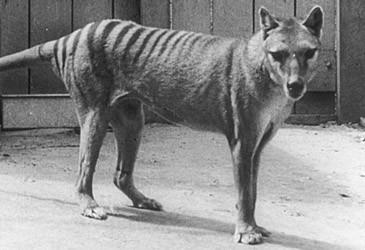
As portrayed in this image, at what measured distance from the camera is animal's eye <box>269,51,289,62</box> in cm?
293

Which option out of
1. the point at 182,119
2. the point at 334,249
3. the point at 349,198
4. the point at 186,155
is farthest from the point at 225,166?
the point at 334,249

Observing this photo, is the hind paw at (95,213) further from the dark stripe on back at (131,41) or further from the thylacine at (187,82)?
the dark stripe on back at (131,41)

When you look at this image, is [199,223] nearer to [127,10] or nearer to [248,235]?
[248,235]

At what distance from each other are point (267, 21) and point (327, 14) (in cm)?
354

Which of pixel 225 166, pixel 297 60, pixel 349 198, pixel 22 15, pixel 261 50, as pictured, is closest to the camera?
pixel 297 60

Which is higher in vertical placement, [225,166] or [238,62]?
[238,62]

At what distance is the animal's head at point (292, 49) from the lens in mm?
2875

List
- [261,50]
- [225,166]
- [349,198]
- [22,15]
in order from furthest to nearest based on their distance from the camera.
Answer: [22,15]
[225,166]
[349,198]
[261,50]

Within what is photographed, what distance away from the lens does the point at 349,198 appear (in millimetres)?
4059

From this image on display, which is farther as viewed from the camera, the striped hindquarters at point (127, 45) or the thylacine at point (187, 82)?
the striped hindquarters at point (127, 45)

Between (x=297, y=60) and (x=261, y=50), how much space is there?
24cm

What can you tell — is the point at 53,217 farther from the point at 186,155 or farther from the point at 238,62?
the point at 186,155

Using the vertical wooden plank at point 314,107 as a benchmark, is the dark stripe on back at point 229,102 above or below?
above

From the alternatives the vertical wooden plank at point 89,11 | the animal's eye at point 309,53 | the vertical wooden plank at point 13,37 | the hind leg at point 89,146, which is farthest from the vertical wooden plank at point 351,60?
the animal's eye at point 309,53
